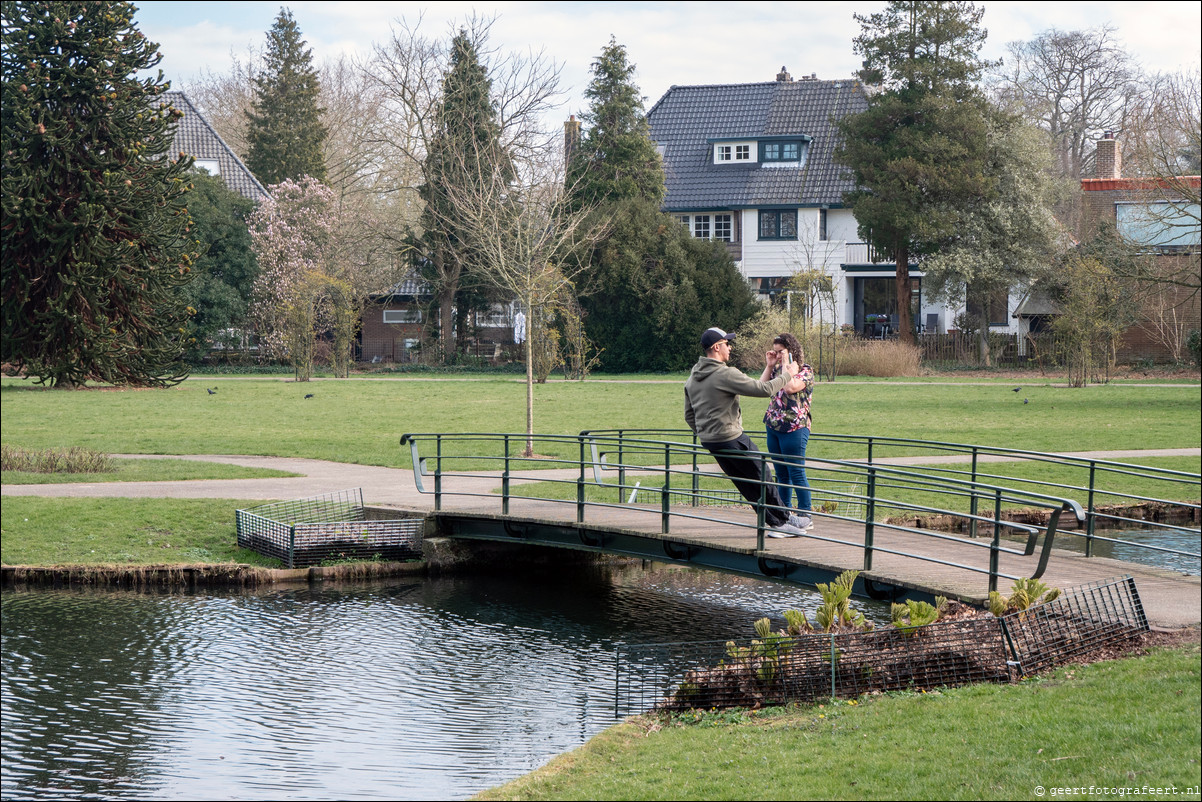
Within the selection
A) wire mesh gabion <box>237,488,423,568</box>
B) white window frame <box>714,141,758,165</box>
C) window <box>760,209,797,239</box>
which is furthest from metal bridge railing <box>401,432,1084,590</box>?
white window frame <box>714,141,758,165</box>

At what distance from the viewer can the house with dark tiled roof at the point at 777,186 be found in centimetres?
5569

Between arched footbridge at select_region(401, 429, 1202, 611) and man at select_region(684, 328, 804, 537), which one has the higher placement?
man at select_region(684, 328, 804, 537)

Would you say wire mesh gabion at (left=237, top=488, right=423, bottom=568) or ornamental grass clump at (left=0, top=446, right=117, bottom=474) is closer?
wire mesh gabion at (left=237, top=488, right=423, bottom=568)

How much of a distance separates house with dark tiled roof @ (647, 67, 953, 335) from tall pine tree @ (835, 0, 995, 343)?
5.90m

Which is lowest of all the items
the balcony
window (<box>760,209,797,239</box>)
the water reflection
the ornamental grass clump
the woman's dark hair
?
the water reflection

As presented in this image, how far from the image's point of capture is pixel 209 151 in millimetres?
61188

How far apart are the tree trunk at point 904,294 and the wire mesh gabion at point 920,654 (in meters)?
40.9

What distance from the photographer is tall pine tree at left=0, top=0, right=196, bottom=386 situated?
97.7 ft

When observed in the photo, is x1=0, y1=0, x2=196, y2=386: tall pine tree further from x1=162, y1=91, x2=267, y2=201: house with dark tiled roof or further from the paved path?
x1=162, y1=91, x2=267, y2=201: house with dark tiled roof

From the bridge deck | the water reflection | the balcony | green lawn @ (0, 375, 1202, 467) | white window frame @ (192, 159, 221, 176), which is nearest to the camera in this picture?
the water reflection

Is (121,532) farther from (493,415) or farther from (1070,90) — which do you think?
(1070,90)

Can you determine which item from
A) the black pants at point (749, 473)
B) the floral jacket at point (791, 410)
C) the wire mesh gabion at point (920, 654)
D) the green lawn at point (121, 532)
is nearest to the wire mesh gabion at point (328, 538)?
the green lawn at point (121, 532)

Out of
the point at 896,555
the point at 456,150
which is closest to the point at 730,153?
the point at 456,150

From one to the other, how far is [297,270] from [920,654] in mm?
47974
